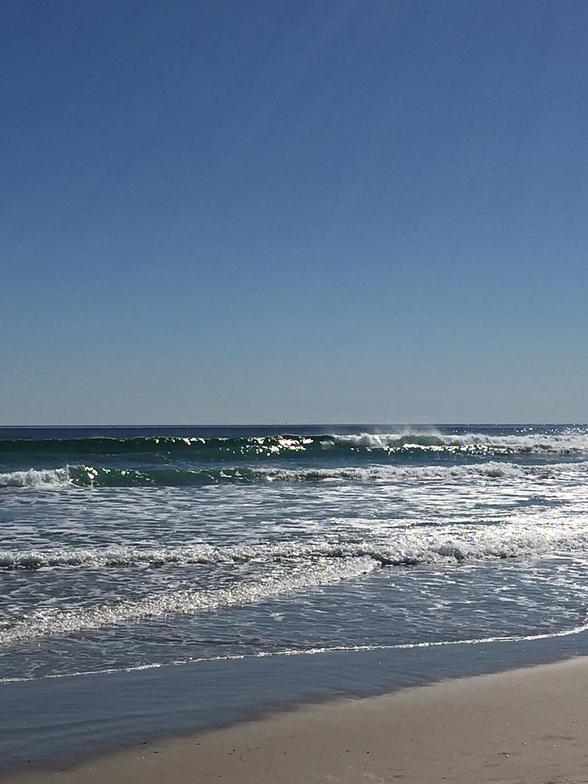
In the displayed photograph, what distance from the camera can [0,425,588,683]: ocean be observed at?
21.5ft

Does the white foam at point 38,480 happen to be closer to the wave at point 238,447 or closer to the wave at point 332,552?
the wave at point 238,447

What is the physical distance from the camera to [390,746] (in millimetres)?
4312

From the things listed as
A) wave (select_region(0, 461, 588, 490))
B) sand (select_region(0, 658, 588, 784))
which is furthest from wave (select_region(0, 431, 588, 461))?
sand (select_region(0, 658, 588, 784))

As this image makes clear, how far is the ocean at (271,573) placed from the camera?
655cm

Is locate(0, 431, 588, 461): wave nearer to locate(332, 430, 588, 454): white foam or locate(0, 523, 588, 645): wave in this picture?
locate(332, 430, 588, 454): white foam

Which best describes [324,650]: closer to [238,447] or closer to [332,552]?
[332,552]

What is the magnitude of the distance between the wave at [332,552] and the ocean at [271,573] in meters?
0.04

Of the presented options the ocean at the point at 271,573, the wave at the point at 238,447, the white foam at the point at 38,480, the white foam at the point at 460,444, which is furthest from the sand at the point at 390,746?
the white foam at the point at 460,444

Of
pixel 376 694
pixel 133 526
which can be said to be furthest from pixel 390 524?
pixel 376 694

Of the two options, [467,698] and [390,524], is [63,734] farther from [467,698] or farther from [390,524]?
[390,524]

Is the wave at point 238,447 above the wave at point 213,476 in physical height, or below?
above

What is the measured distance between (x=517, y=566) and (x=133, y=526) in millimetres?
6400

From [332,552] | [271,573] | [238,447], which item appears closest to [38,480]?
[332,552]

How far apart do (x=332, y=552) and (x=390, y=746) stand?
6528mm
